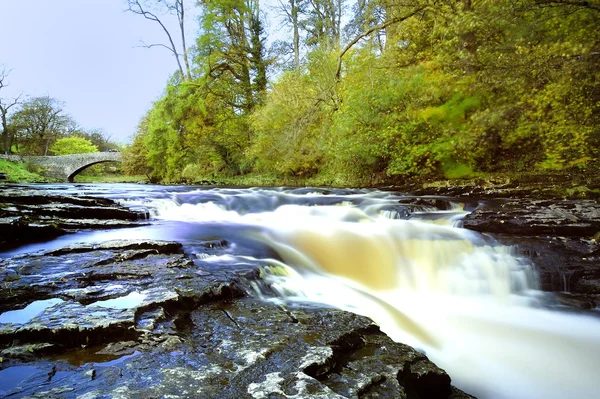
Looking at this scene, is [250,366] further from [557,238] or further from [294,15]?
[294,15]

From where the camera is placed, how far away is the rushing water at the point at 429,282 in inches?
119

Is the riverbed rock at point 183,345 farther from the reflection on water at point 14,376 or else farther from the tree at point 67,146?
the tree at point 67,146

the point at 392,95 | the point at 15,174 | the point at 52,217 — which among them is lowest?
the point at 52,217

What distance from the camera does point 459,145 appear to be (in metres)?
8.81

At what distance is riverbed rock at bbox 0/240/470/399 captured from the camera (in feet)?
5.32

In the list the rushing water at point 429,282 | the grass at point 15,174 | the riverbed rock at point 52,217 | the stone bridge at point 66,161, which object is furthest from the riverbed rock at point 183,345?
the stone bridge at point 66,161

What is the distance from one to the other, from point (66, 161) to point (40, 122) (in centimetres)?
1480

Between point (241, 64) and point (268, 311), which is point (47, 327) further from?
point (241, 64)

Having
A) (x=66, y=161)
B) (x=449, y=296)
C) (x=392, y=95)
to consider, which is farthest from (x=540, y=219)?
(x=66, y=161)

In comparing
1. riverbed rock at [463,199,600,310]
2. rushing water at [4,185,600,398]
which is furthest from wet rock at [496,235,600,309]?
rushing water at [4,185,600,398]

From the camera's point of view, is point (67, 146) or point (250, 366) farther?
point (67, 146)

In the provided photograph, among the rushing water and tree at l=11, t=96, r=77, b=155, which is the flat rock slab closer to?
the rushing water

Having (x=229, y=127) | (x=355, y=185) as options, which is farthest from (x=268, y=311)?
(x=229, y=127)

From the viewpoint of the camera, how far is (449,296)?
176 inches
